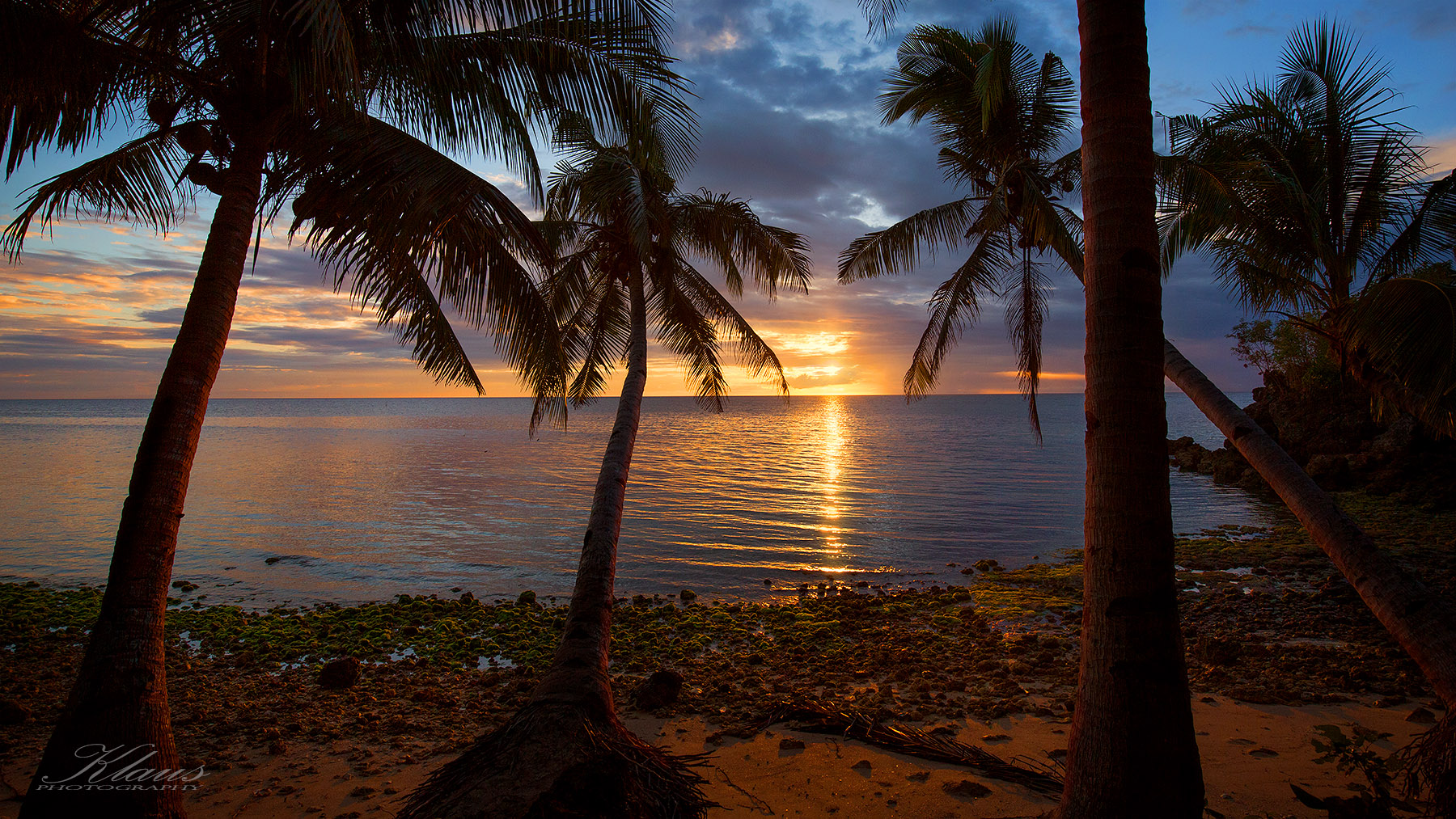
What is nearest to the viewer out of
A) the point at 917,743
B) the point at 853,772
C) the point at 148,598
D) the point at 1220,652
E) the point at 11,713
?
the point at 148,598

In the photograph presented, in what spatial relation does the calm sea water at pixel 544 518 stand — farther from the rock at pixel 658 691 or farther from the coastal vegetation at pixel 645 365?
the rock at pixel 658 691

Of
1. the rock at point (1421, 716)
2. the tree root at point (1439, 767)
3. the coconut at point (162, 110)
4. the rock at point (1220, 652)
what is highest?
the coconut at point (162, 110)

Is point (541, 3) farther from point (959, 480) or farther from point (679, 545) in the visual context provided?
point (959, 480)

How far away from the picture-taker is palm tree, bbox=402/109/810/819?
12.7 ft

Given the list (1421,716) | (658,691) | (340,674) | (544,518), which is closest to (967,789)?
(658,691)

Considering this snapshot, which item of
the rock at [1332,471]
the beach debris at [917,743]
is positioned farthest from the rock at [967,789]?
Answer: the rock at [1332,471]

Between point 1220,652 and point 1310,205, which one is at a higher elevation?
point 1310,205

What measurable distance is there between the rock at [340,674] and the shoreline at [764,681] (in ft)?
0.47

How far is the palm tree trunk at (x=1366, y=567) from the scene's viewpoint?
3785mm

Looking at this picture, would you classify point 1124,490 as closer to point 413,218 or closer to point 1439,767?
point 1439,767

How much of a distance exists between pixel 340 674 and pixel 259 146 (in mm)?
5325

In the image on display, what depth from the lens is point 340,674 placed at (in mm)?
7055

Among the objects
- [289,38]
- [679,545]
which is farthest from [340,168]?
[679,545]

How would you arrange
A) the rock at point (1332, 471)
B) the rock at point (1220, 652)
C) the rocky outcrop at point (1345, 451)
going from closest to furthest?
the rock at point (1220, 652) < the rocky outcrop at point (1345, 451) < the rock at point (1332, 471)
